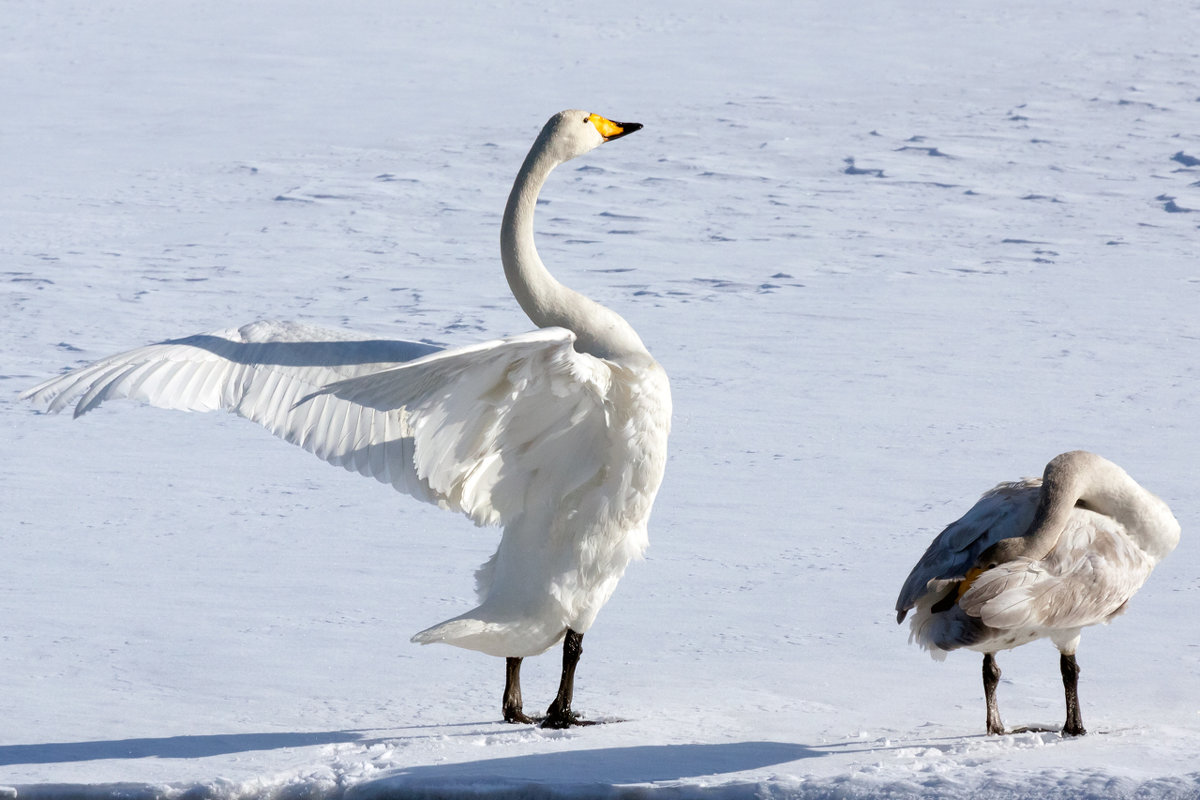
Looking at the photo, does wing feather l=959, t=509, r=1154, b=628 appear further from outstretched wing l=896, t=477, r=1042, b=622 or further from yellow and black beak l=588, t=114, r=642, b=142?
yellow and black beak l=588, t=114, r=642, b=142

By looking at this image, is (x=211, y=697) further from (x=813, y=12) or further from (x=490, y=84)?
(x=813, y=12)

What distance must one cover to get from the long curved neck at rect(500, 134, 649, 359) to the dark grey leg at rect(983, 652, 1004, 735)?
1207 mm

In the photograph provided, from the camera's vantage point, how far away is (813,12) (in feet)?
57.5

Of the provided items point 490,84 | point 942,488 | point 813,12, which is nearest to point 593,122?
point 942,488

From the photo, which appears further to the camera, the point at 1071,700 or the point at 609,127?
the point at 609,127

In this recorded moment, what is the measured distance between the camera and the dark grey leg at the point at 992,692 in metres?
3.99

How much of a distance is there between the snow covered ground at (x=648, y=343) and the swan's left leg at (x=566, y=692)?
13 cm

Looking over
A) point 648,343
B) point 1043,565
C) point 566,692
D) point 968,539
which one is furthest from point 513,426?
point 648,343

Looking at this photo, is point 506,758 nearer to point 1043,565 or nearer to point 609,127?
point 1043,565

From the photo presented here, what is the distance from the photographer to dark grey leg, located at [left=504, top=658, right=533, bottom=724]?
4223mm

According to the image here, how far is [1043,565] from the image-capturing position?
4.00 m

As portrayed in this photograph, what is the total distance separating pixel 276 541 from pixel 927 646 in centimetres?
267

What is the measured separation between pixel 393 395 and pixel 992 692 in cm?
172

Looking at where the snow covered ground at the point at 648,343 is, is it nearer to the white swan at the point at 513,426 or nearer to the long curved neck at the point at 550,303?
the white swan at the point at 513,426
